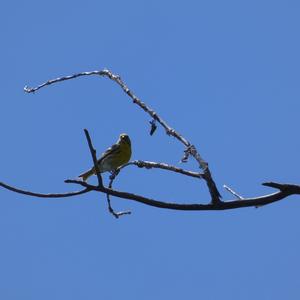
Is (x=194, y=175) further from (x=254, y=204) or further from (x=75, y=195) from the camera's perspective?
(x=75, y=195)

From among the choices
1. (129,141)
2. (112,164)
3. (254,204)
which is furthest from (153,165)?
(129,141)

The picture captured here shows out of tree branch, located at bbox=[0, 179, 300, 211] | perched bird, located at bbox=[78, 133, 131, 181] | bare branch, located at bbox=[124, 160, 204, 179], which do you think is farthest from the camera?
perched bird, located at bbox=[78, 133, 131, 181]

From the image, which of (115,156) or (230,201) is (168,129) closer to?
(230,201)

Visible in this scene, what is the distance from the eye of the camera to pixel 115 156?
9.14m

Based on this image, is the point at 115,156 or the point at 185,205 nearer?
the point at 185,205

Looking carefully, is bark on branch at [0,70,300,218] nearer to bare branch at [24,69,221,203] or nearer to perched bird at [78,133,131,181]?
bare branch at [24,69,221,203]

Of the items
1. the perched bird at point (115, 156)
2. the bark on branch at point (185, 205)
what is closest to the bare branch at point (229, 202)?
the bark on branch at point (185, 205)

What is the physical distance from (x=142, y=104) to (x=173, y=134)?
267mm

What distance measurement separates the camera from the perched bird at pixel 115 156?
873 centimetres

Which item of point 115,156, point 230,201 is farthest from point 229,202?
point 115,156

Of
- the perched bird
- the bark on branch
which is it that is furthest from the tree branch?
the perched bird

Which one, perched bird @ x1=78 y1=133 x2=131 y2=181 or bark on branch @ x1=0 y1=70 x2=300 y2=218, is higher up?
perched bird @ x1=78 y1=133 x2=131 y2=181

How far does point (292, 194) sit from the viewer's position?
2592 millimetres

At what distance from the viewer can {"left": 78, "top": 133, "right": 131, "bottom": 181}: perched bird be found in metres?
8.73
